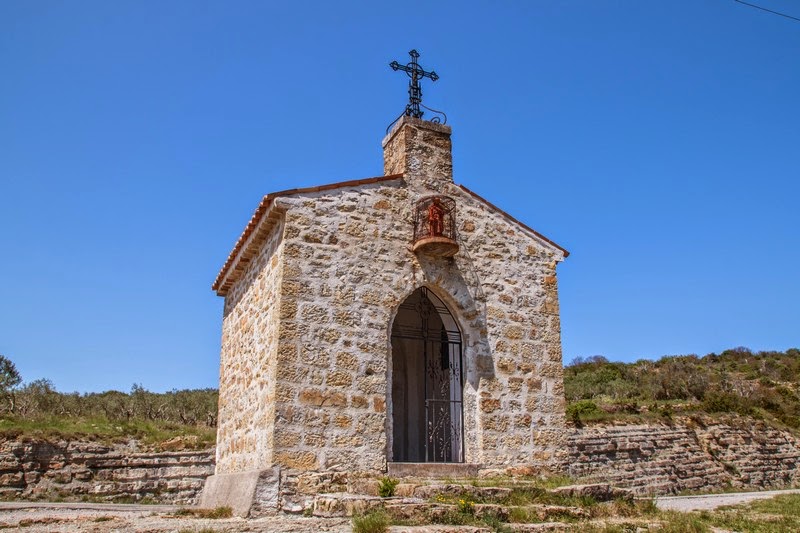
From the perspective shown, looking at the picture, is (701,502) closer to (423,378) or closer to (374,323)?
(423,378)

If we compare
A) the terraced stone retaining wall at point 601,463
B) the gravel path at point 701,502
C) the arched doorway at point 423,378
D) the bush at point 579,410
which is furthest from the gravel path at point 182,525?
the bush at point 579,410

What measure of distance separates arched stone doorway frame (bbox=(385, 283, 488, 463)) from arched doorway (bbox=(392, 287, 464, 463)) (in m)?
0.14

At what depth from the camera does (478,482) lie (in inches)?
359

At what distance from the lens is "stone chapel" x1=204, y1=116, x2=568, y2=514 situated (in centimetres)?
957

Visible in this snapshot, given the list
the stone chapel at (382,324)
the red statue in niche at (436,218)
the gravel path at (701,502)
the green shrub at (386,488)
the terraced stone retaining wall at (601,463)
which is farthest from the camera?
the terraced stone retaining wall at (601,463)

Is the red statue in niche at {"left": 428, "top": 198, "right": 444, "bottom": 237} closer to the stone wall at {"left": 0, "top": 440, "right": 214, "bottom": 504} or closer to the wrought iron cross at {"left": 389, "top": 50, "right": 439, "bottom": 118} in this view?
the wrought iron cross at {"left": 389, "top": 50, "right": 439, "bottom": 118}

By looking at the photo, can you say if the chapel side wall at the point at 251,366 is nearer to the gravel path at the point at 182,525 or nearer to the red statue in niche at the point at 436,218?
the gravel path at the point at 182,525

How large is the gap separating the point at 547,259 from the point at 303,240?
4.45 metres

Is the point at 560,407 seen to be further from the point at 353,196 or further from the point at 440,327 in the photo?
the point at 353,196

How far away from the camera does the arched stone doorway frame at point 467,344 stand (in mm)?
10562

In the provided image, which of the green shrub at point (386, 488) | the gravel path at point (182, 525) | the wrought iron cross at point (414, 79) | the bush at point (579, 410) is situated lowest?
the gravel path at point (182, 525)

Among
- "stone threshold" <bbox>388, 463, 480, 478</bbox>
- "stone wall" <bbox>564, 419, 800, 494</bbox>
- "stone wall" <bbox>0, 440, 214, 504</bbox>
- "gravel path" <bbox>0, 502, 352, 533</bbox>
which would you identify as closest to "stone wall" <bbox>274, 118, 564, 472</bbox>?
"stone threshold" <bbox>388, 463, 480, 478</bbox>

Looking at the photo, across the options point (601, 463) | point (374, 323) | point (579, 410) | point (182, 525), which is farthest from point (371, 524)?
point (579, 410)

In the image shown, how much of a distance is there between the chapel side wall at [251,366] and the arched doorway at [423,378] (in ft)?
8.04
